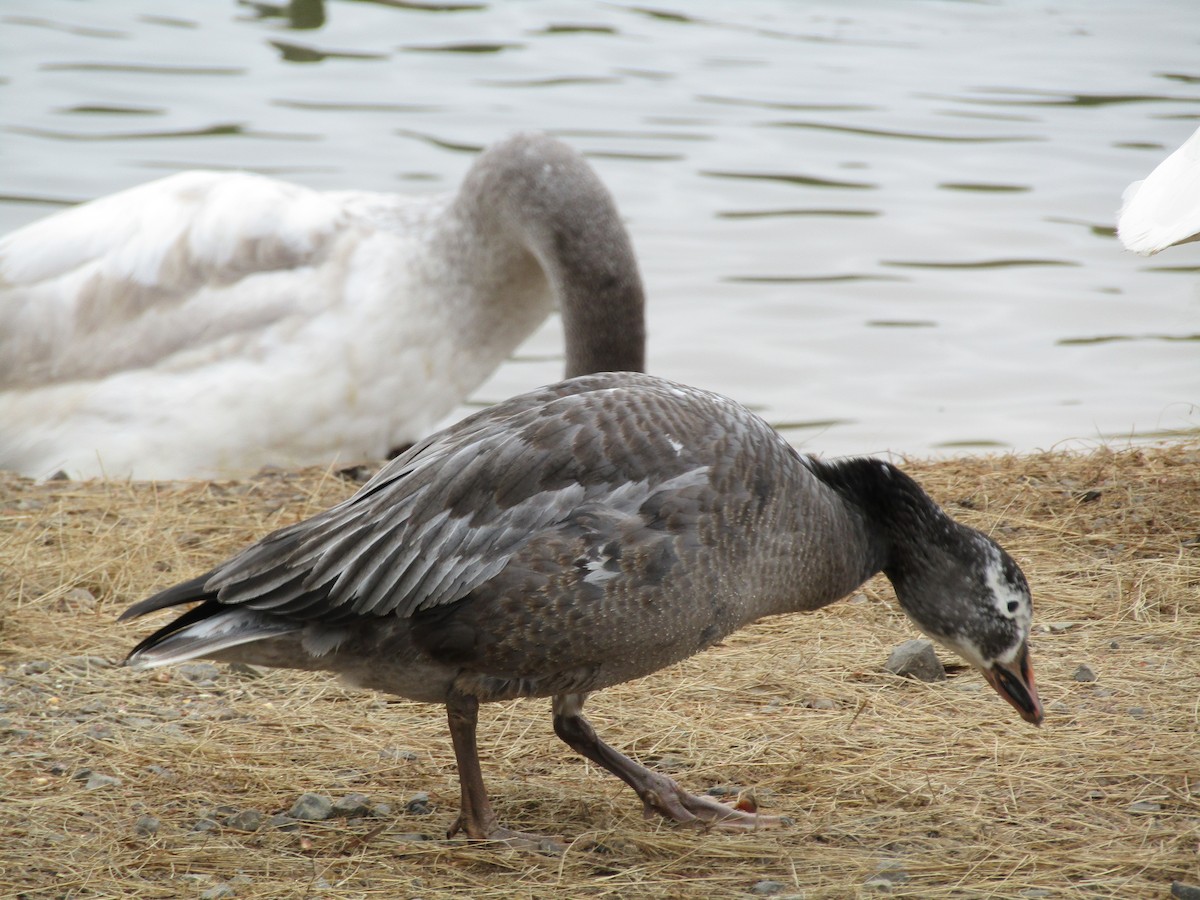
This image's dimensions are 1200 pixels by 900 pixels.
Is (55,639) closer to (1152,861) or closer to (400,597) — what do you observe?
(400,597)

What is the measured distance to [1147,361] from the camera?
9.59 m

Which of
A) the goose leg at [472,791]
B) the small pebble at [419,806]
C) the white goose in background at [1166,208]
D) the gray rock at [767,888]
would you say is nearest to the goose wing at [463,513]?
→ the goose leg at [472,791]

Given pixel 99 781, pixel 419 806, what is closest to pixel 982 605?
pixel 419 806

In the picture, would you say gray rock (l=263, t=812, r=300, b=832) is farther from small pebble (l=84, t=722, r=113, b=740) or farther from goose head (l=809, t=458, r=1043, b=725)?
goose head (l=809, t=458, r=1043, b=725)

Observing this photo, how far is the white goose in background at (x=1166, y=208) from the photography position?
15.6 ft

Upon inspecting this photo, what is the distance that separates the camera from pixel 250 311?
6957 millimetres

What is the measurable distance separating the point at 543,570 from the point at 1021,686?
52.3 inches

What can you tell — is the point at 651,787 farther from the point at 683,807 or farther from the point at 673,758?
the point at 673,758

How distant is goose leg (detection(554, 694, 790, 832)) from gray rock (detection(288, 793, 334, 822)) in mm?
612

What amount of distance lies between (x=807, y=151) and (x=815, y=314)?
276cm

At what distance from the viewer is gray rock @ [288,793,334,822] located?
3703 millimetres

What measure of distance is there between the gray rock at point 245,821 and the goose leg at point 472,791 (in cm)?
52

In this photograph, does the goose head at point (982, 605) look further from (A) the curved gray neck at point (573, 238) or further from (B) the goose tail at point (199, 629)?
(A) the curved gray neck at point (573, 238)

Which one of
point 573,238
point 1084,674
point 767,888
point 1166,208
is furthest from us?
point 573,238
